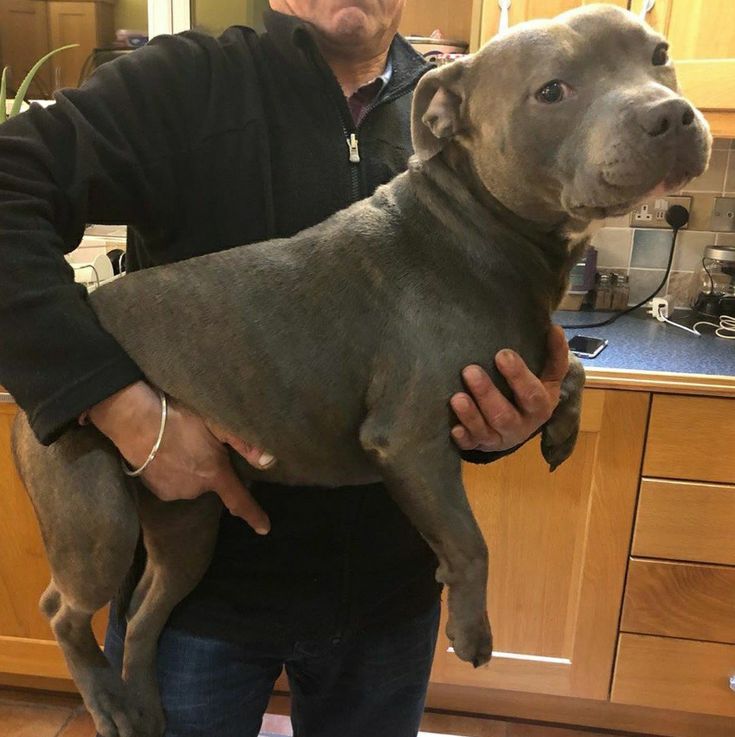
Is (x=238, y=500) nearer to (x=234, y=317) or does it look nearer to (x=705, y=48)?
(x=234, y=317)

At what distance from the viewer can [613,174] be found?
88 cm

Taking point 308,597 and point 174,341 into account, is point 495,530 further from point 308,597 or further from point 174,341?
point 174,341

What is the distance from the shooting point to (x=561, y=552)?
2.14m

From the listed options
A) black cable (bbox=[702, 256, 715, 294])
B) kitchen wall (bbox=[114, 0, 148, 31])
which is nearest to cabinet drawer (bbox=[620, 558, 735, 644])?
black cable (bbox=[702, 256, 715, 294])

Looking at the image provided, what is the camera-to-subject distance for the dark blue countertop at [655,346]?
79.8 inches

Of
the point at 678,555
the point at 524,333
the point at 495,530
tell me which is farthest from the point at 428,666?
the point at 678,555

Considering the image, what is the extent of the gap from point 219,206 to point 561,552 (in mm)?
1440

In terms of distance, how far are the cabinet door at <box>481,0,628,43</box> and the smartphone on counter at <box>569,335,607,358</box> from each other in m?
0.90

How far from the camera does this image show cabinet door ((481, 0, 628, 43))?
224 cm

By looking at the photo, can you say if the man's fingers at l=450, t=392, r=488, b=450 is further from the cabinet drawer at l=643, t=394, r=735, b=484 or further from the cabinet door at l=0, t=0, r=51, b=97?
the cabinet door at l=0, t=0, r=51, b=97

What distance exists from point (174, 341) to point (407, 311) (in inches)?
11.8

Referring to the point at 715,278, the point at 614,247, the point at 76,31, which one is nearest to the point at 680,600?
the point at 715,278

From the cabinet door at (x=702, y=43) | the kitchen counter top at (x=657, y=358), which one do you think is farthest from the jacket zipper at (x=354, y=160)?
the cabinet door at (x=702, y=43)

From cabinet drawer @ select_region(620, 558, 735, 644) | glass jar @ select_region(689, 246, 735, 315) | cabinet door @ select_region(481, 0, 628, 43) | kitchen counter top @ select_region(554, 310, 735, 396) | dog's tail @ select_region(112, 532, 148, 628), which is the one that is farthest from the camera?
glass jar @ select_region(689, 246, 735, 315)
